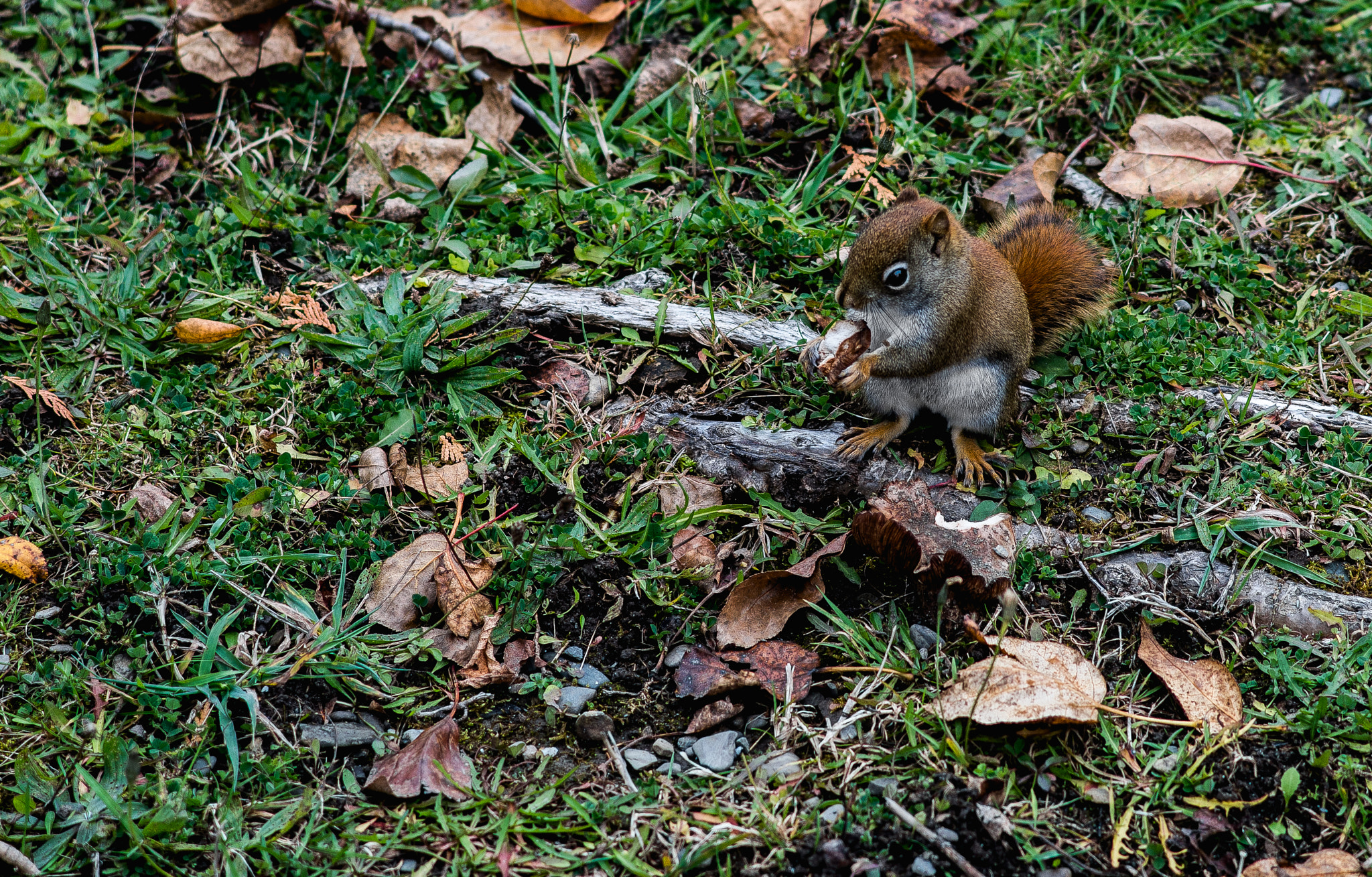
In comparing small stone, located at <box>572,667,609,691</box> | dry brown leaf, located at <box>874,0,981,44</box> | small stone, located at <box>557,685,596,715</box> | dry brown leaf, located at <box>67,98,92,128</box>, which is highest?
dry brown leaf, located at <box>874,0,981,44</box>

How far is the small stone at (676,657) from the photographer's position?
2.49 metres

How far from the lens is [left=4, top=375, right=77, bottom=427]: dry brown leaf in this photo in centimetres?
291

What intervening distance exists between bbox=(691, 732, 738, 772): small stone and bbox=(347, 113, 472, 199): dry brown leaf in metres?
2.17

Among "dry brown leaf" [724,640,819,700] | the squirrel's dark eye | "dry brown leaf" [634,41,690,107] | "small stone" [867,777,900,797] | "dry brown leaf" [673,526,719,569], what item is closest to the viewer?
"small stone" [867,777,900,797]

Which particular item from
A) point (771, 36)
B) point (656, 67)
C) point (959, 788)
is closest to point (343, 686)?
point (959, 788)

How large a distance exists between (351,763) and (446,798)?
24cm

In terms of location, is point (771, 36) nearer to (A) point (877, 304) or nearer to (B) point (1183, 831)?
(A) point (877, 304)

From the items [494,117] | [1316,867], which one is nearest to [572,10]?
[494,117]

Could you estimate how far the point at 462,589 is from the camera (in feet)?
A: 8.38

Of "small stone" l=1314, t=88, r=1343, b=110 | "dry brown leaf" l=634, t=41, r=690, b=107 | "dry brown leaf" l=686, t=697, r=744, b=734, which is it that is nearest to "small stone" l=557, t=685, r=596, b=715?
"dry brown leaf" l=686, t=697, r=744, b=734

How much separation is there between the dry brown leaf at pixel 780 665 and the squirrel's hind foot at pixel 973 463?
28.9 inches

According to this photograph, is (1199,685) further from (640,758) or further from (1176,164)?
(1176,164)

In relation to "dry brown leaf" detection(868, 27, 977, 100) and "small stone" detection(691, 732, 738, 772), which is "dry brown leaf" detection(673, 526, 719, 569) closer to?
Answer: "small stone" detection(691, 732, 738, 772)

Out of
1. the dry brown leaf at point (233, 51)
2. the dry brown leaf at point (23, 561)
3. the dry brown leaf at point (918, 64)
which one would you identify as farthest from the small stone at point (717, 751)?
the dry brown leaf at point (233, 51)
